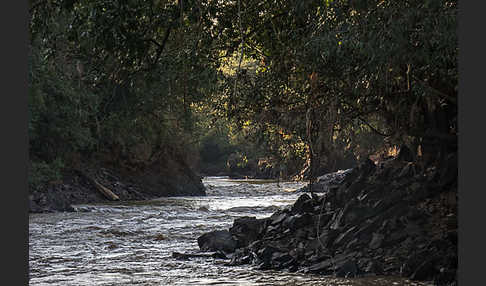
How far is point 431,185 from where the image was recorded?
11234mm

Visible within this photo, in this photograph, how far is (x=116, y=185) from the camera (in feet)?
95.1

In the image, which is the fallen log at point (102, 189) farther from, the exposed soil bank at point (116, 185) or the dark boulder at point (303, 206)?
the dark boulder at point (303, 206)

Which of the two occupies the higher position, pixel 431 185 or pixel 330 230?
pixel 431 185

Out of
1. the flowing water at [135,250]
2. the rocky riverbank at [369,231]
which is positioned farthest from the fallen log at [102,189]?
the rocky riverbank at [369,231]

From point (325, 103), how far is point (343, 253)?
273 centimetres

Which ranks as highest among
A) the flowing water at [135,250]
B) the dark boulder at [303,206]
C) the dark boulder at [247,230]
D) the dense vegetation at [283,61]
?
the dense vegetation at [283,61]

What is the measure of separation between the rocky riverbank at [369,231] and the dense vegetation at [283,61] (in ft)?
2.60

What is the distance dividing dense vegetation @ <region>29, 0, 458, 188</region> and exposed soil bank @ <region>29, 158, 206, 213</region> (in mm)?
12527

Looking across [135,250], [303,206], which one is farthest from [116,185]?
[303,206]

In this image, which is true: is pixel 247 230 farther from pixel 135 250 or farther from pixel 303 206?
pixel 135 250

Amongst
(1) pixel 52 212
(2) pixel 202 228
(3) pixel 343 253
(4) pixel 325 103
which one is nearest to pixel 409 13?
(4) pixel 325 103

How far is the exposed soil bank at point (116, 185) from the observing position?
2323 centimetres

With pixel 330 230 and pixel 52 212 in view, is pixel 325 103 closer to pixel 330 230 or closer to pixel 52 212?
pixel 330 230

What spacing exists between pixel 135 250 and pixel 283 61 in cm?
583
